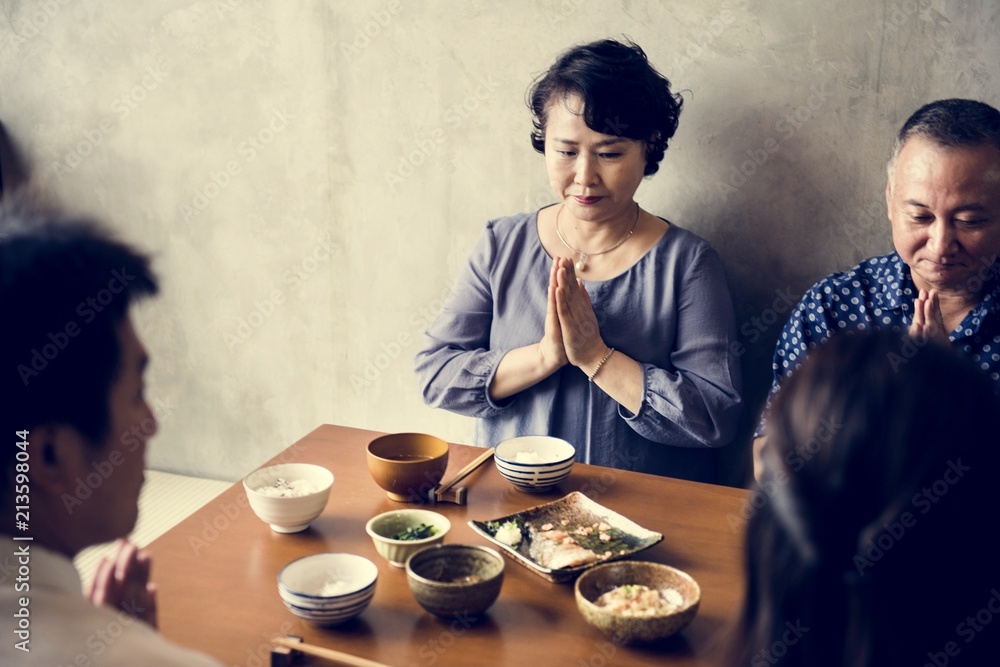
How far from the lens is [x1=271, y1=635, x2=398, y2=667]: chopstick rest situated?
1.33 m

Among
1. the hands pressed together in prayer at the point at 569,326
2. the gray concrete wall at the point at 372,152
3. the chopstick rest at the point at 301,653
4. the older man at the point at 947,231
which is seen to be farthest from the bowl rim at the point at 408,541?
the gray concrete wall at the point at 372,152

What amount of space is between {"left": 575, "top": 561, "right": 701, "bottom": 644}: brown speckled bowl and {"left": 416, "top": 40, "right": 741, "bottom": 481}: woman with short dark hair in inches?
31.6

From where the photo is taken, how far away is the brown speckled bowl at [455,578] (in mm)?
1404

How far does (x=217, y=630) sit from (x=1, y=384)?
59 centimetres

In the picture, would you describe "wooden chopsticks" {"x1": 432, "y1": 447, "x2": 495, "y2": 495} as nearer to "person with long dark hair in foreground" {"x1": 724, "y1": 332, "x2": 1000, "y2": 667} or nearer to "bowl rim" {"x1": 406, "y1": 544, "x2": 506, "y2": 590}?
"bowl rim" {"x1": 406, "y1": 544, "x2": 506, "y2": 590}

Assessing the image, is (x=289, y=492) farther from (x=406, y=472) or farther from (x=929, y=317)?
(x=929, y=317)

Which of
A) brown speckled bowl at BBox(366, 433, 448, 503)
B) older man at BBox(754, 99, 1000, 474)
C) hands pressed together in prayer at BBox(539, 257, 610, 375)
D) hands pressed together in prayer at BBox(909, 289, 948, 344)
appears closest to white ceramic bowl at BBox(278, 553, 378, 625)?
brown speckled bowl at BBox(366, 433, 448, 503)

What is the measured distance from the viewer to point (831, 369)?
825 millimetres

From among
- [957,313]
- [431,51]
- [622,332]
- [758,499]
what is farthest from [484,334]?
[758,499]

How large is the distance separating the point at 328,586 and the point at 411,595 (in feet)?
0.45

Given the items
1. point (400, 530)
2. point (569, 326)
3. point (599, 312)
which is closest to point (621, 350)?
point (599, 312)

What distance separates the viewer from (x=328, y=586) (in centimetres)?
151

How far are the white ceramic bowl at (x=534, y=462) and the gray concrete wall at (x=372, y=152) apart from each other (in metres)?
0.94

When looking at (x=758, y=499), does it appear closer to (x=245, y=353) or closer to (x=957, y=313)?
(x=957, y=313)
